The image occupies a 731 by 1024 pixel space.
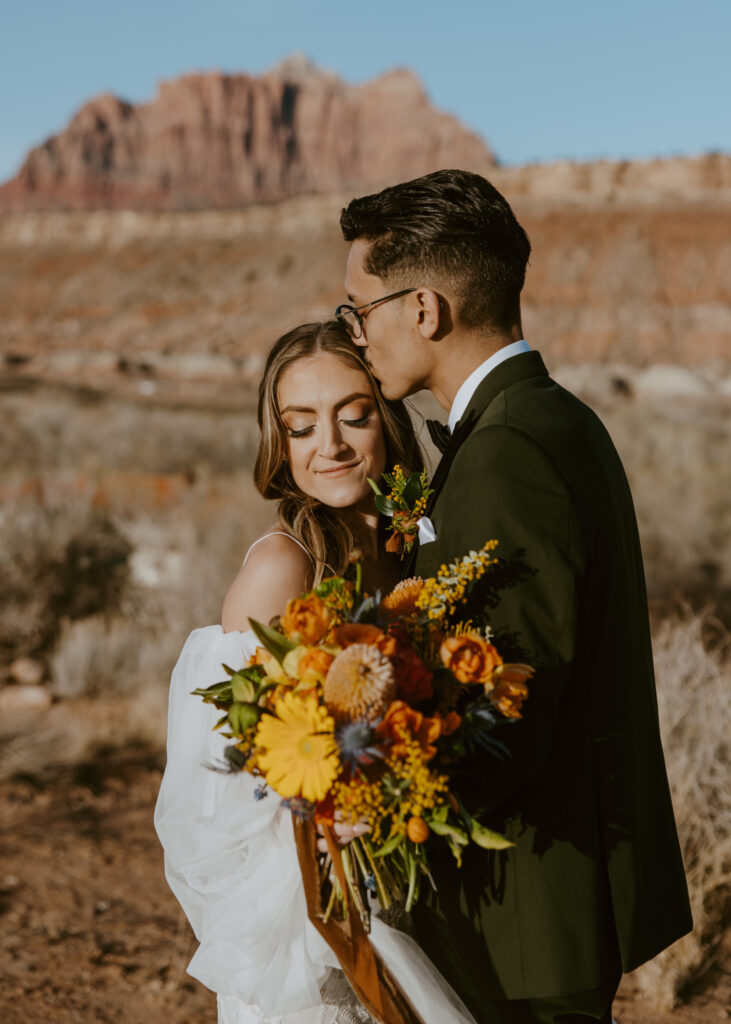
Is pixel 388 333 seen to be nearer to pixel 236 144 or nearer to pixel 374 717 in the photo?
pixel 374 717

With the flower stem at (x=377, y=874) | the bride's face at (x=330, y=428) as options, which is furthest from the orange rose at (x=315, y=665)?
the bride's face at (x=330, y=428)

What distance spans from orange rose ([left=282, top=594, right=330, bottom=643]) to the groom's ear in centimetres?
82

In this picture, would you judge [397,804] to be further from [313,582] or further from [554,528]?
[313,582]

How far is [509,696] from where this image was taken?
1496mm

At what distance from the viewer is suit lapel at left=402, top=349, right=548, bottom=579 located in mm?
1948

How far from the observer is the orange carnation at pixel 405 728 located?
1.42 meters

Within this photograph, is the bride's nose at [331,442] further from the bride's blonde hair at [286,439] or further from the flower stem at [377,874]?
the flower stem at [377,874]

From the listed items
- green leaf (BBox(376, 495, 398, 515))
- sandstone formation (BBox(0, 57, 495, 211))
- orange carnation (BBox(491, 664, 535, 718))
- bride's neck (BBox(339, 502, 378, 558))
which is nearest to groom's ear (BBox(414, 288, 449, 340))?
green leaf (BBox(376, 495, 398, 515))

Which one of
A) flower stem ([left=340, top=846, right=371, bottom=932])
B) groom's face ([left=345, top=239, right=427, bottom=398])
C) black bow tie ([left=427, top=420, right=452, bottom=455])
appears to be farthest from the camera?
black bow tie ([left=427, top=420, right=452, bottom=455])

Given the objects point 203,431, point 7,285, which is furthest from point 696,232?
point 7,285

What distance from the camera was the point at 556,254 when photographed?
44.3 meters

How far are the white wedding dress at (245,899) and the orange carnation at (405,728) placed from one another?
0.57 meters

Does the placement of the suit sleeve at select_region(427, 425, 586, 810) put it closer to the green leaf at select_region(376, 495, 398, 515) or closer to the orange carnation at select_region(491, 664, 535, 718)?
the orange carnation at select_region(491, 664, 535, 718)

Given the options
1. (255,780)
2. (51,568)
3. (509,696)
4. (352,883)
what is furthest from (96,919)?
(51,568)
